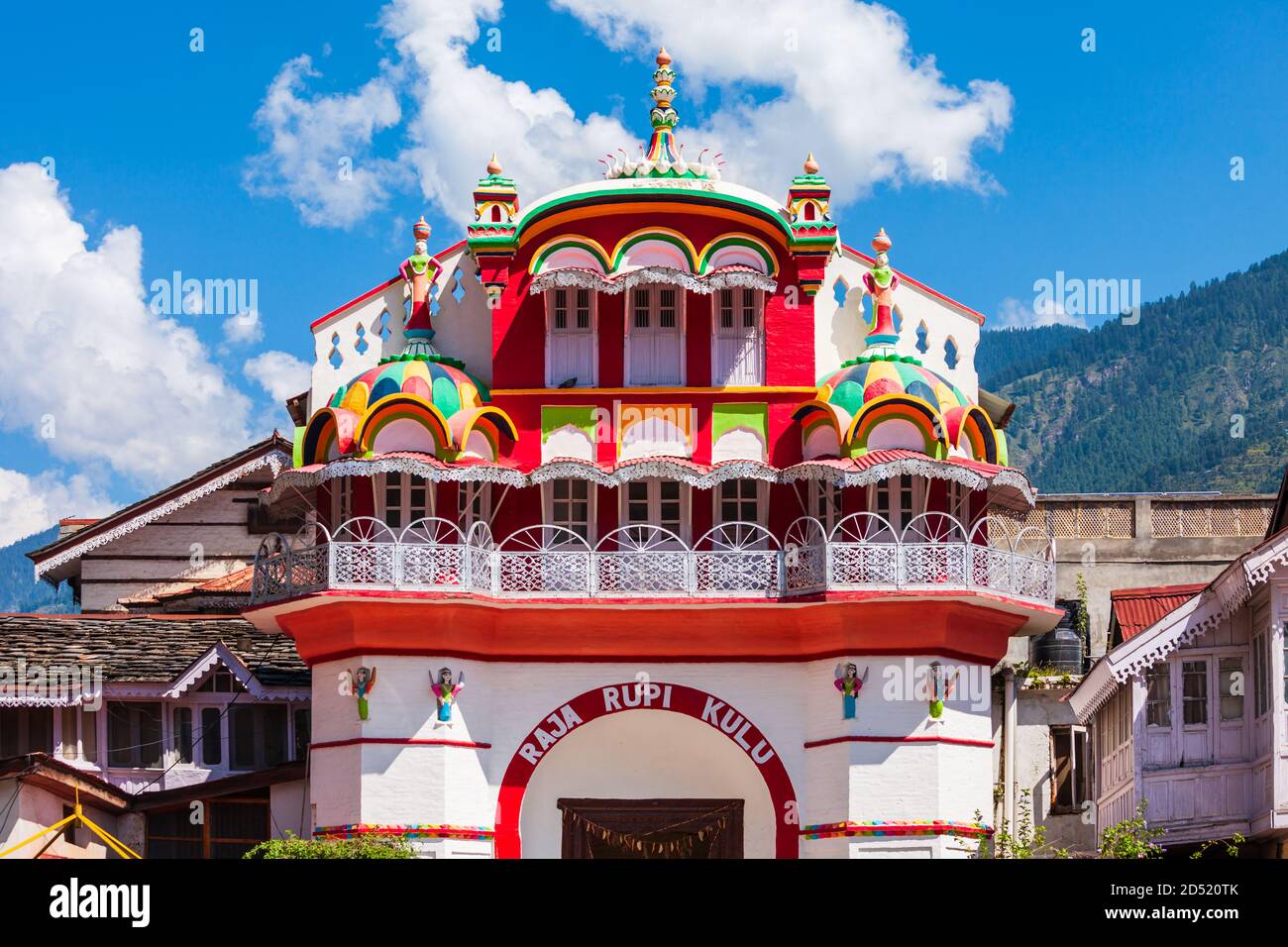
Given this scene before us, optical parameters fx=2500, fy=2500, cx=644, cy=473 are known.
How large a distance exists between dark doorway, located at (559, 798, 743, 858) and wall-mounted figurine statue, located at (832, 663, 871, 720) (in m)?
3.06

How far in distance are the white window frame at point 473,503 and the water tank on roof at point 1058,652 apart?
1693 centimetres

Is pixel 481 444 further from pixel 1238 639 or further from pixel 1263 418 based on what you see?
pixel 1263 418

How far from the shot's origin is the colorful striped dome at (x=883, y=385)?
48031 millimetres

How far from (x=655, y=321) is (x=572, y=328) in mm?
1664

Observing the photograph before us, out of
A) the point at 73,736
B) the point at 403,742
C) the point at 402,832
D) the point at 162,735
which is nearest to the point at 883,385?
the point at 403,742

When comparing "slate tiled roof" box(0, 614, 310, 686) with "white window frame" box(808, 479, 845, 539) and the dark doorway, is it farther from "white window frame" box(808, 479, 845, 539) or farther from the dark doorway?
"white window frame" box(808, 479, 845, 539)

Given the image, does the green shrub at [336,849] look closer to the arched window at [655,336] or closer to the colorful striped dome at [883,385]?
the arched window at [655,336]

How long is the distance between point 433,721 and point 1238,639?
14957mm

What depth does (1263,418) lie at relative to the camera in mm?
146125

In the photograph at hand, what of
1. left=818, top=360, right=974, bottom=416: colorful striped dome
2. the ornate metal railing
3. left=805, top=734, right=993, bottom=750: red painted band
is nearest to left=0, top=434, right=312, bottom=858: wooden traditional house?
the ornate metal railing

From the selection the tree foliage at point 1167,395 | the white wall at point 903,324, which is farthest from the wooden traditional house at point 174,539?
the tree foliage at point 1167,395
